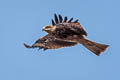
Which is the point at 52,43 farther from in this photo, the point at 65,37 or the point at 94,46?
the point at 94,46

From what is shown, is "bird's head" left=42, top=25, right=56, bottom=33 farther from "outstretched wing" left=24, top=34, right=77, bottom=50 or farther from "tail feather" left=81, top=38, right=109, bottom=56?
"tail feather" left=81, top=38, right=109, bottom=56

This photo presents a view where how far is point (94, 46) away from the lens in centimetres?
2573

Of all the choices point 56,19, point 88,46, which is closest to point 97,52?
point 88,46

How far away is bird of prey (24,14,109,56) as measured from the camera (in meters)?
24.2

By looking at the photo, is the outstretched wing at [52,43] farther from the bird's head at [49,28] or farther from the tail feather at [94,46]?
the tail feather at [94,46]

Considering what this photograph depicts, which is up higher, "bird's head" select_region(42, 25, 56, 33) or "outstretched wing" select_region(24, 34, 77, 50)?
"bird's head" select_region(42, 25, 56, 33)

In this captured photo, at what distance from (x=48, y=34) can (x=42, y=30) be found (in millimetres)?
399

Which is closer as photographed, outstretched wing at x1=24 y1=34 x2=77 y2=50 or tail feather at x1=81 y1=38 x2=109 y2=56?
outstretched wing at x1=24 y1=34 x2=77 y2=50

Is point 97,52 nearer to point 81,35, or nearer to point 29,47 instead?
point 81,35

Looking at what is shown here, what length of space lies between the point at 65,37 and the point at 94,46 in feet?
4.72

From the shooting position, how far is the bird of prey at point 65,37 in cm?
2423

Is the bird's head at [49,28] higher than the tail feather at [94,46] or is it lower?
higher

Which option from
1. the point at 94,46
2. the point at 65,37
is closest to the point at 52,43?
the point at 65,37

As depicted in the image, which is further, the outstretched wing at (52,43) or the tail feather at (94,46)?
the tail feather at (94,46)
